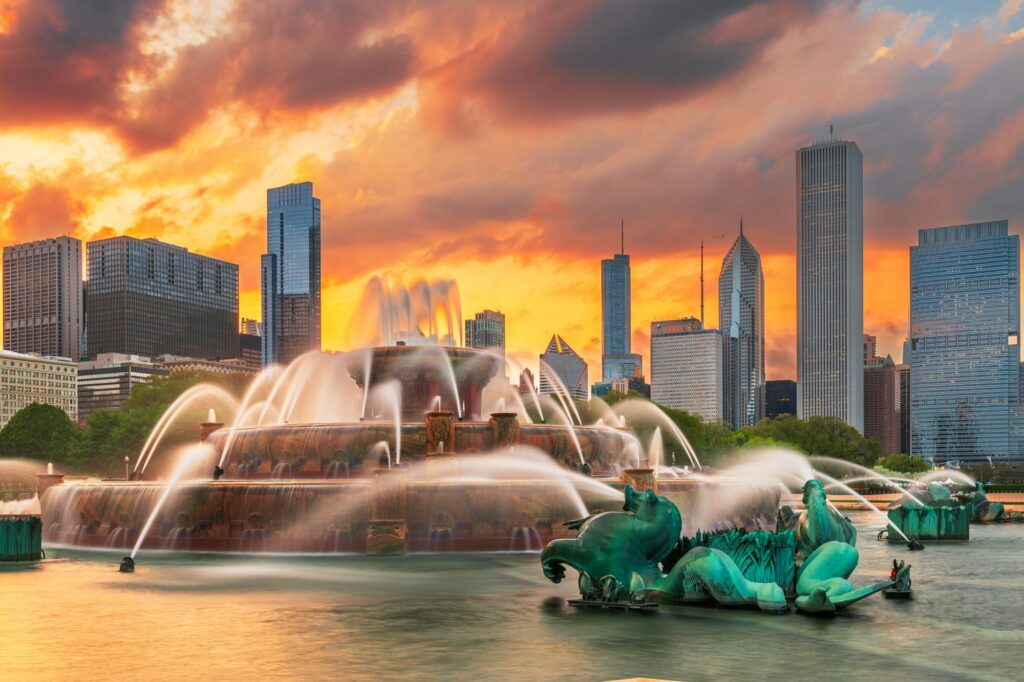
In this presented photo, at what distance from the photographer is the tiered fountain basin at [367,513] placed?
2844 centimetres

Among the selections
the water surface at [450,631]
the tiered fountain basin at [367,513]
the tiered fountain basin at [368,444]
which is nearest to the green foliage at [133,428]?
the tiered fountain basin at [368,444]

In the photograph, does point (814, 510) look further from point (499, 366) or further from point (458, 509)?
point (499, 366)

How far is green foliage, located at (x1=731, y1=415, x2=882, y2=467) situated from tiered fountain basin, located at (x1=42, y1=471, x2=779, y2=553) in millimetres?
103014

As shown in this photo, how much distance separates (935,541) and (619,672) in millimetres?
25240

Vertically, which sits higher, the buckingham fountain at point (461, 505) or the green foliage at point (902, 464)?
the buckingham fountain at point (461, 505)

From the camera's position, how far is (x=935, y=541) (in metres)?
34.8

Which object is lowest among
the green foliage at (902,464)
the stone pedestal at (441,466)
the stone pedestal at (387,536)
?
the green foliage at (902,464)

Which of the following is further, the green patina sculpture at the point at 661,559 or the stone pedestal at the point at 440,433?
the stone pedestal at the point at 440,433

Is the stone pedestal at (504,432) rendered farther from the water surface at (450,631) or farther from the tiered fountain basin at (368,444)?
the water surface at (450,631)

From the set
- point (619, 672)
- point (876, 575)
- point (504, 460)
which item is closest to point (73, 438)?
point (504, 460)

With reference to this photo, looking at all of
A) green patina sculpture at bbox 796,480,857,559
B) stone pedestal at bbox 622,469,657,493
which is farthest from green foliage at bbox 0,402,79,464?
green patina sculpture at bbox 796,480,857,559

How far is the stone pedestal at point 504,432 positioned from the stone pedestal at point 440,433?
1.39m

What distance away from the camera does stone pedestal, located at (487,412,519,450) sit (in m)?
34.5

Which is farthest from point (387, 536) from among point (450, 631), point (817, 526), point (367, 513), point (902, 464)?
point (902, 464)
